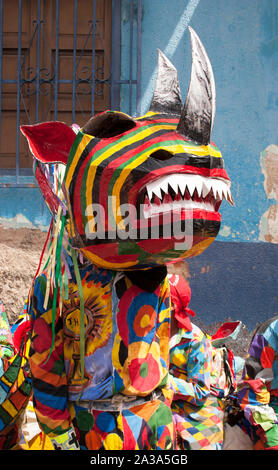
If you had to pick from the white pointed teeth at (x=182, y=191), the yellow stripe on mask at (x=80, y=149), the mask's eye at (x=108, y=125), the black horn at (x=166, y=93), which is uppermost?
the black horn at (x=166, y=93)

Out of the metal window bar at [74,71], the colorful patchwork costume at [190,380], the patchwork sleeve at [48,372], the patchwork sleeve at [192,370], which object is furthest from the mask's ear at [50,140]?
the metal window bar at [74,71]

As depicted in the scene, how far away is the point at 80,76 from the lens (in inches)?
181

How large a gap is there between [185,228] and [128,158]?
273 mm

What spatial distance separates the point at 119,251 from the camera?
1682 millimetres

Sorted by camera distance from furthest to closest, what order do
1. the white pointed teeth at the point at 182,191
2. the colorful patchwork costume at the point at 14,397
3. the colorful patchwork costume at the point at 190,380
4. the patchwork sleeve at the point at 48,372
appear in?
the colorful patchwork costume at the point at 190,380 → the colorful patchwork costume at the point at 14,397 → the patchwork sleeve at the point at 48,372 → the white pointed teeth at the point at 182,191

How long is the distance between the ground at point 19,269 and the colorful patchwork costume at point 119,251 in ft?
7.75

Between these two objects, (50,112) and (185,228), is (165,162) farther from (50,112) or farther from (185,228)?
(50,112)

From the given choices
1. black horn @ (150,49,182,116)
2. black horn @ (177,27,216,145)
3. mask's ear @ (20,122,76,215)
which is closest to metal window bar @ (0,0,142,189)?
black horn @ (150,49,182,116)

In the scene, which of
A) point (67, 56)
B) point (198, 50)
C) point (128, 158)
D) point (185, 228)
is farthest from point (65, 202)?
point (67, 56)

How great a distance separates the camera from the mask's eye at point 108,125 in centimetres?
173

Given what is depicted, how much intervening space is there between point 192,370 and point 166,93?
162 cm

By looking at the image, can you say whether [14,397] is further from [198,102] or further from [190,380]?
[198,102]

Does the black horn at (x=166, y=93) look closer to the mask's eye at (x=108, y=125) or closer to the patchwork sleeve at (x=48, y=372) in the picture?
the mask's eye at (x=108, y=125)

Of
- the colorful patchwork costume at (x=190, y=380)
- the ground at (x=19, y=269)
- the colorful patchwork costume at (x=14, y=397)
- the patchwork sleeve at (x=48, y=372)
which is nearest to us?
the patchwork sleeve at (x=48, y=372)
